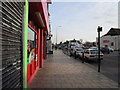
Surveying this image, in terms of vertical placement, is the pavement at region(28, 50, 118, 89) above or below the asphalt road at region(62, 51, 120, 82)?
above

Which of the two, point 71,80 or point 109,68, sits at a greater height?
point 71,80

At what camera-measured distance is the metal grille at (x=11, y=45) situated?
2.62 metres

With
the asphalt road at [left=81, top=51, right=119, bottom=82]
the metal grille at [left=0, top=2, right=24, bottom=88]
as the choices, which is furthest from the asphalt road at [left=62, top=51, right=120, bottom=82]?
the metal grille at [left=0, top=2, right=24, bottom=88]

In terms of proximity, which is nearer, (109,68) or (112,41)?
(109,68)

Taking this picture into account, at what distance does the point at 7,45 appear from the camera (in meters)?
2.81

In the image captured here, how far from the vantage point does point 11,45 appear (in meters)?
3.03

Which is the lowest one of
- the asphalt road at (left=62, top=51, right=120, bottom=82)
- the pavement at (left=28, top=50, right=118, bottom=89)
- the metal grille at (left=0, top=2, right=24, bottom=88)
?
the asphalt road at (left=62, top=51, right=120, bottom=82)

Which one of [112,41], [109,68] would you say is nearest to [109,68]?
[109,68]

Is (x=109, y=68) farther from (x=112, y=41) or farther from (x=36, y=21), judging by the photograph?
(x=112, y=41)

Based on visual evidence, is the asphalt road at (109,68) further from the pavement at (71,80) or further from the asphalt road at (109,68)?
the pavement at (71,80)

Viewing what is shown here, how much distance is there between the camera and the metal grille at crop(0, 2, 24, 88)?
2.62 meters

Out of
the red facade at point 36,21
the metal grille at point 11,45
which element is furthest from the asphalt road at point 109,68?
the metal grille at point 11,45

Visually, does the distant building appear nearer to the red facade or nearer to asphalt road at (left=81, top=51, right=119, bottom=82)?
asphalt road at (left=81, top=51, right=119, bottom=82)

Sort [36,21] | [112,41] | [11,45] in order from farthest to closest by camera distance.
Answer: [112,41] < [36,21] < [11,45]
